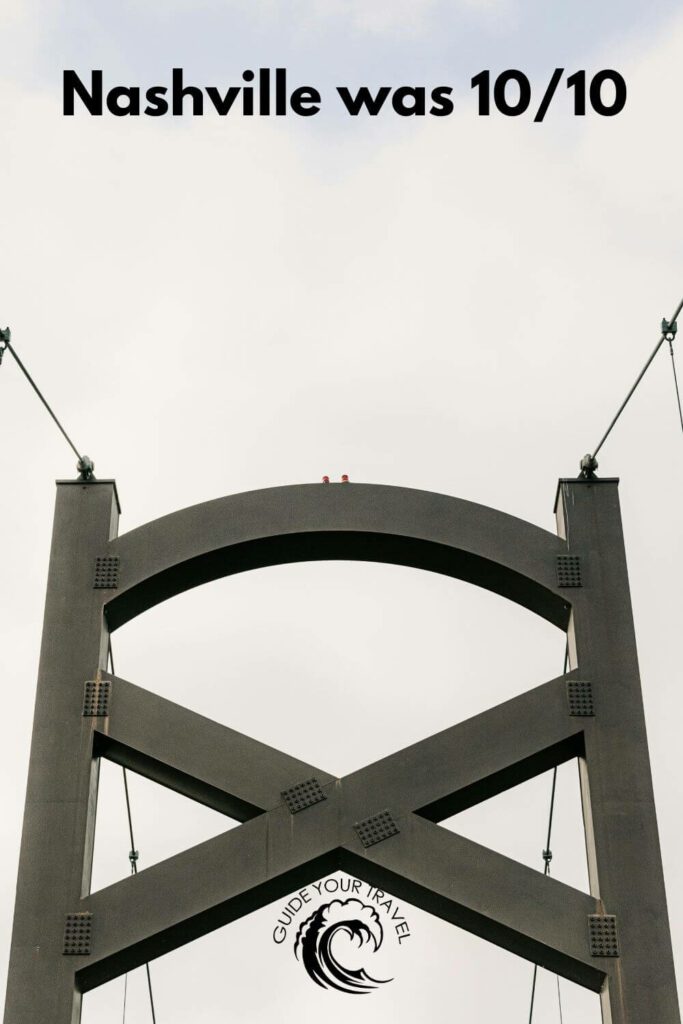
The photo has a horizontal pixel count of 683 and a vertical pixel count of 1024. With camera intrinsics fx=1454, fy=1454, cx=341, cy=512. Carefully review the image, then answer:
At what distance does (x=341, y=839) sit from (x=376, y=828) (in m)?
0.26

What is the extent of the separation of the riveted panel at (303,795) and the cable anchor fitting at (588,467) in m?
3.36

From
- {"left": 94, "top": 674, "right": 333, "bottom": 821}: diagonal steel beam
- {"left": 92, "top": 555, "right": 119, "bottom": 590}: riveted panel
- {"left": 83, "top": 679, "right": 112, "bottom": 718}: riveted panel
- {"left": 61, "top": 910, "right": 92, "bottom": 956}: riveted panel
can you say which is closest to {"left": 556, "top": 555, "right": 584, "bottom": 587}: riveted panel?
{"left": 94, "top": 674, "right": 333, "bottom": 821}: diagonal steel beam

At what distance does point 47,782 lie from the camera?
10414 millimetres

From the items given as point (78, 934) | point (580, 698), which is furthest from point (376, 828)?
point (78, 934)

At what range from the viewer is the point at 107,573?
11.3m

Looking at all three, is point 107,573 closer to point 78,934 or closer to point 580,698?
point 78,934

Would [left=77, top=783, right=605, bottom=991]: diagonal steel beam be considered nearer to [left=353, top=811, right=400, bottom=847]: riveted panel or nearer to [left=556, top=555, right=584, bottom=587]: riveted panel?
[left=353, top=811, right=400, bottom=847]: riveted panel

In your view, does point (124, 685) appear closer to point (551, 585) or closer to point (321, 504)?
point (321, 504)

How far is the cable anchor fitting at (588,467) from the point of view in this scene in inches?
461

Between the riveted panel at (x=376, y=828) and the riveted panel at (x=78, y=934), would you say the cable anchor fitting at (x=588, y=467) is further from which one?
the riveted panel at (x=78, y=934)

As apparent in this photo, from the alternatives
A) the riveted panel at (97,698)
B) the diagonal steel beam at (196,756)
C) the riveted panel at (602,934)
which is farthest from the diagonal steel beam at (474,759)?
the riveted panel at (97,698)

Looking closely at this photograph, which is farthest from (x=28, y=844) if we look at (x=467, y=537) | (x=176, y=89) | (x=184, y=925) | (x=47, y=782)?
(x=176, y=89)

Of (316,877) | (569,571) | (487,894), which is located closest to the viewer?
(487,894)

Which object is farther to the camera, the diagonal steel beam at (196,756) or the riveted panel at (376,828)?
the diagonal steel beam at (196,756)
